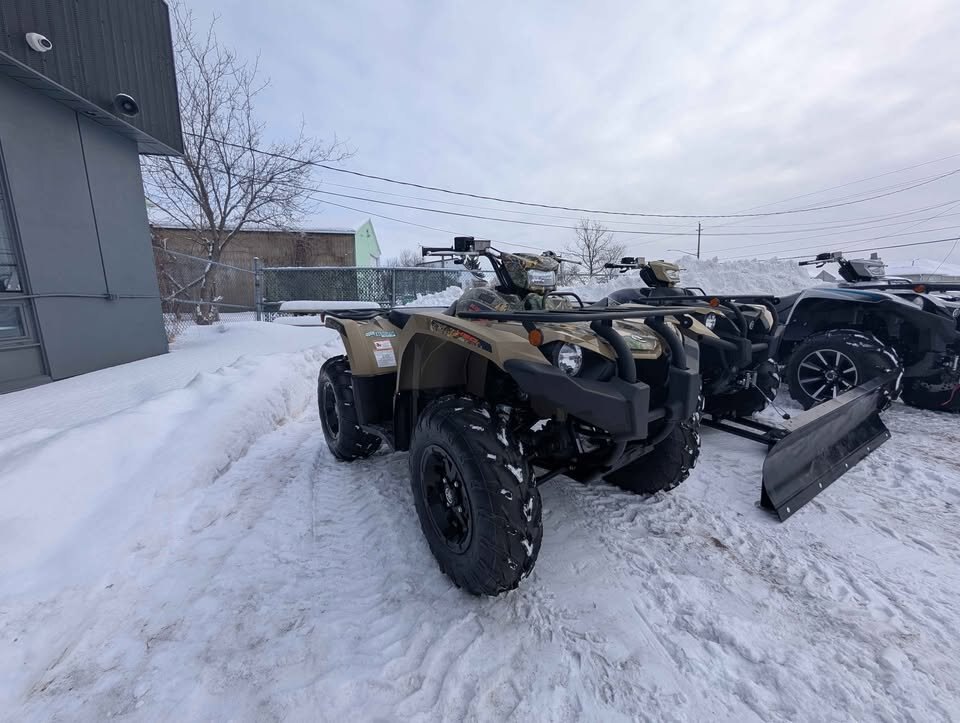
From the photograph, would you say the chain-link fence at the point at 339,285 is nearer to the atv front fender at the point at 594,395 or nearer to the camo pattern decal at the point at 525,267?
the camo pattern decal at the point at 525,267

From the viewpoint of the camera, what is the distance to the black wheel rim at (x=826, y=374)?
4.49m

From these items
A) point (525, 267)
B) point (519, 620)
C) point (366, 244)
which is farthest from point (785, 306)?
point (366, 244)

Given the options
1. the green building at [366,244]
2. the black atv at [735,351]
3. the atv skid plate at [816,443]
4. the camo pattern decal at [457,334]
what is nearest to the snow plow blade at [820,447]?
the atv skid plate at [816,443]

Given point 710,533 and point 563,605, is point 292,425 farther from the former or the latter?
point 710,533

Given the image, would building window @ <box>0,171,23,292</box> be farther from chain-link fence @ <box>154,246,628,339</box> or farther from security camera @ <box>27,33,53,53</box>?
chain-link fence @ <box>154,246,628,339</box>

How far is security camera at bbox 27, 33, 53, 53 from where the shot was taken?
459 centimetres

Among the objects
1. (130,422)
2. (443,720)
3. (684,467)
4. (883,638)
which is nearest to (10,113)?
(130,422)

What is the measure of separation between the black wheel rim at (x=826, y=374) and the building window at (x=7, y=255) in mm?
8995

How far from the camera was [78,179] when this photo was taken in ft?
18.6

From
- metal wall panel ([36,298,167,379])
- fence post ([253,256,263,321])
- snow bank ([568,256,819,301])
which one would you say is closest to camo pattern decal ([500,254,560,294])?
metal wall panel ([36,298,167,379])

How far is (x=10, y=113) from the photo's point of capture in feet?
15.7

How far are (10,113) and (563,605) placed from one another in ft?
24.3

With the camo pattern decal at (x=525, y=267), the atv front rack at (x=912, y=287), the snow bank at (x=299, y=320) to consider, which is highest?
the camo pattern decal at (x=525, y=267)

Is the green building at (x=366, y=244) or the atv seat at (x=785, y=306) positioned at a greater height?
→ the green building at (x=366, y=244)
